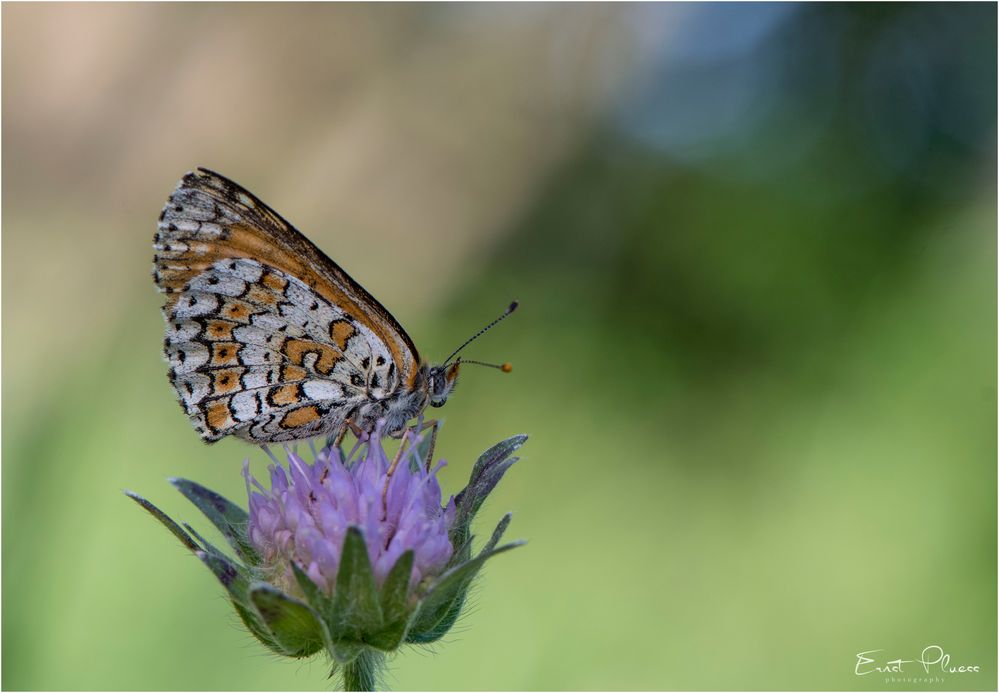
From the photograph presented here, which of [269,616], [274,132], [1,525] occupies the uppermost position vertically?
[274,132]

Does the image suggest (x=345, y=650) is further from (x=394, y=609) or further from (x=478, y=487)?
(x=478, y=487)

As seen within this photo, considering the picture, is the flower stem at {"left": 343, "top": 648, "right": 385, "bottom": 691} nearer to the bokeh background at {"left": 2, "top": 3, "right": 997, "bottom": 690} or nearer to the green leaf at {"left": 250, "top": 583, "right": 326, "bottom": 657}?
the green leaf at {"left": 250, "top": 583, "right": 326, "bottom": 657}

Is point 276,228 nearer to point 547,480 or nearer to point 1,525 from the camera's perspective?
point 1,525

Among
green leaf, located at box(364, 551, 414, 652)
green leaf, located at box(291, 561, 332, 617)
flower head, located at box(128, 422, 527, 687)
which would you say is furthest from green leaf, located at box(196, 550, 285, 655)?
green leaf, located at box(364, 551, 414, 652)

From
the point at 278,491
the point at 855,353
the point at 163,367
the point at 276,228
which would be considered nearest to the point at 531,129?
the point at 855,353

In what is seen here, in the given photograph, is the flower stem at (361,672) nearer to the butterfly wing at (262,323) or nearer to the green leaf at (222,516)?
the green leaf at (222,516)

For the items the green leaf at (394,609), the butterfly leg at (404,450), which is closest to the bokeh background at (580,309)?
the butterfly leg at (404,450)
